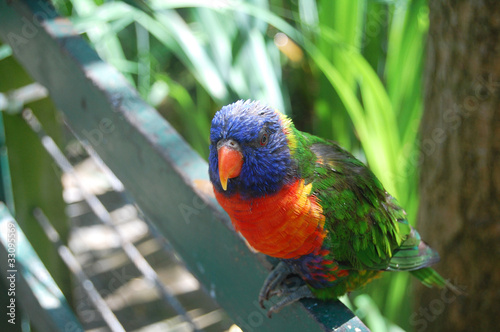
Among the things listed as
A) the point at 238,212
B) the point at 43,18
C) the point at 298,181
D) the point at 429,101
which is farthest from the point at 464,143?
the point at 43,18

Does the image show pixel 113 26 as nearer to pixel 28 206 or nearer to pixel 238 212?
pixel 28 206

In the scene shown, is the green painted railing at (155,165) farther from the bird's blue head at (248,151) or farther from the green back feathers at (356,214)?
the green back feathers at (356,214)

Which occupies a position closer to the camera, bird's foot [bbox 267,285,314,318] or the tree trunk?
bird's foot [bbox 267,285,314,318]

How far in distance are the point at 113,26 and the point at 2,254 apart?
1044mm

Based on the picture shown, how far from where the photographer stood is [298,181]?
1.00 metres

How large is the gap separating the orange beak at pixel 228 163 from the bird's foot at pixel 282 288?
22 cm

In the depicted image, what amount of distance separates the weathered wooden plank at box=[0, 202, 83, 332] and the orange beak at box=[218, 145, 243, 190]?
0.70 metres

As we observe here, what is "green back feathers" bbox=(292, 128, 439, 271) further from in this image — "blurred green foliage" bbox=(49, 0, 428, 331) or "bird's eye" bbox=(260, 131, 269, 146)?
"blurred green foliage" bbox=(49, 0, 428, 331)

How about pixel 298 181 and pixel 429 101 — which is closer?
pixel 298 181

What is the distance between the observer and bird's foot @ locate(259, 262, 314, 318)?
2.88ft


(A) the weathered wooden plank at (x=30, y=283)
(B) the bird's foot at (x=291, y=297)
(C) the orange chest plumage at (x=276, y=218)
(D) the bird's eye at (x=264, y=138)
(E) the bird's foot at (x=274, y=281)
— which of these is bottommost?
(B) the bird's foot at (x=291, y=297)

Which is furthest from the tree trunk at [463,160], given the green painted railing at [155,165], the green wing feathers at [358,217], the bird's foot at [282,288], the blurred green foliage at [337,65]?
the green painted railing at [155,165]

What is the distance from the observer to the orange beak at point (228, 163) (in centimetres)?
93

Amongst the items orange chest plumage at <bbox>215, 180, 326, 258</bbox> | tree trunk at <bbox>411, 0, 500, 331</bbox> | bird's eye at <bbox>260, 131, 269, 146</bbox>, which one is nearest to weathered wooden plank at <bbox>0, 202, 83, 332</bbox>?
orange chest plumage at <bbox>215, 180, 326, 258</bbox>
